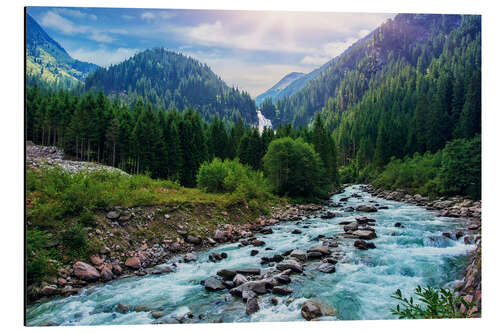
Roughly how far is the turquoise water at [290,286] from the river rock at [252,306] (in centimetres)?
6

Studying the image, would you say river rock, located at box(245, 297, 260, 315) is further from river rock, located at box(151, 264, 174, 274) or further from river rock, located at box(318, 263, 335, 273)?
river rock, located at box(151, 264, 174, 274)

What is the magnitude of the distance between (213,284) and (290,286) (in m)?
1.30

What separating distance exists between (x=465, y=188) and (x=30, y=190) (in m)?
8.68

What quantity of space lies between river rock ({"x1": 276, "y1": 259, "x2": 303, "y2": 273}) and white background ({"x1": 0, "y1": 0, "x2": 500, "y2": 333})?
5.05 feet

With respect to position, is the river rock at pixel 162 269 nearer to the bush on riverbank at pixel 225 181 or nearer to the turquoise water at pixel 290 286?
the turquoise water at pixel 290 286

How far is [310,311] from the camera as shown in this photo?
3824 mm

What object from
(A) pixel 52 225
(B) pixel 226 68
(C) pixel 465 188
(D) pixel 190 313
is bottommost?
(D) pixel 190 313

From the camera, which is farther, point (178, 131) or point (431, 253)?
point (178, 131)

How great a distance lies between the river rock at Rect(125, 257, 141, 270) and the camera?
17.9ft

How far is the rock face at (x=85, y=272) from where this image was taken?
15.5 feet

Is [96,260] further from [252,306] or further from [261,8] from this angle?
[261,8]
